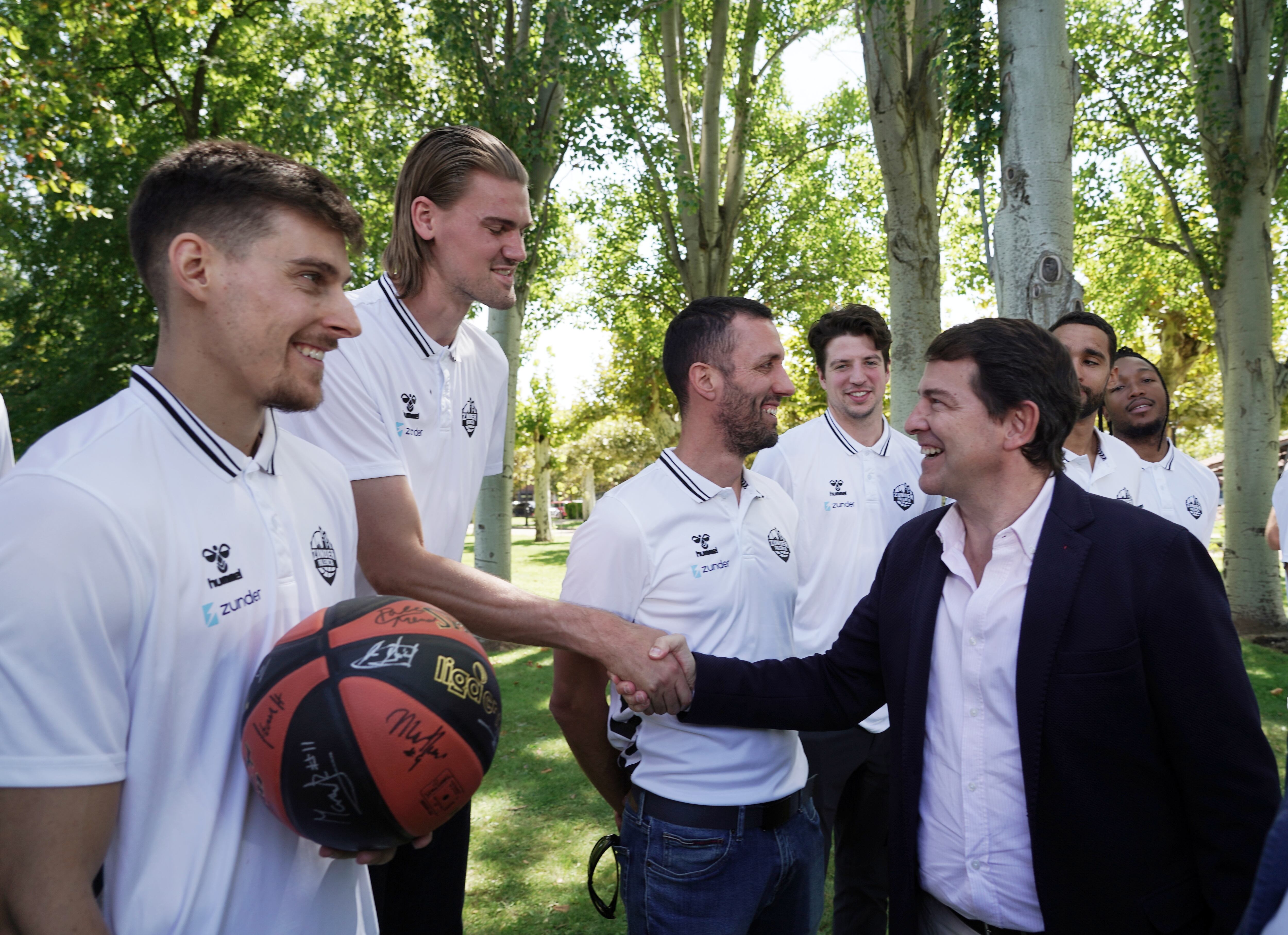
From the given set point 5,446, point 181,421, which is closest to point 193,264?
point 181,421

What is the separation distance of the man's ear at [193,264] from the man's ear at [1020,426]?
8.32 ft

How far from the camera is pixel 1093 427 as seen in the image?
5406mm

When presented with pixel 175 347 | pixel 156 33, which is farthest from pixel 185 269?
pixel 156 33

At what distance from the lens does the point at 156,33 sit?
17.5m

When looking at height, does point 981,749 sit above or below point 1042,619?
below

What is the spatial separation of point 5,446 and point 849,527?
4.17 metres

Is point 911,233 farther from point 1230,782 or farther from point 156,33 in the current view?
point 156,33

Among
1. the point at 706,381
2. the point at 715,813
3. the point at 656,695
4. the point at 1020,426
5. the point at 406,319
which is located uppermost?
the point at 406,319

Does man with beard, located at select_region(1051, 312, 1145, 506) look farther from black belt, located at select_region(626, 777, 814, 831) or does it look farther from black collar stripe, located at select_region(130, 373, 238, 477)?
black collar stripe, located at select_region(130, 373, 238, 477)

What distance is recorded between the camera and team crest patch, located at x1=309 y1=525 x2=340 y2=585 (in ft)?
7.52

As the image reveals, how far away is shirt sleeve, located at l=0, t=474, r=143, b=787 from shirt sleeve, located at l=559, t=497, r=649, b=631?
1671 millimetres
